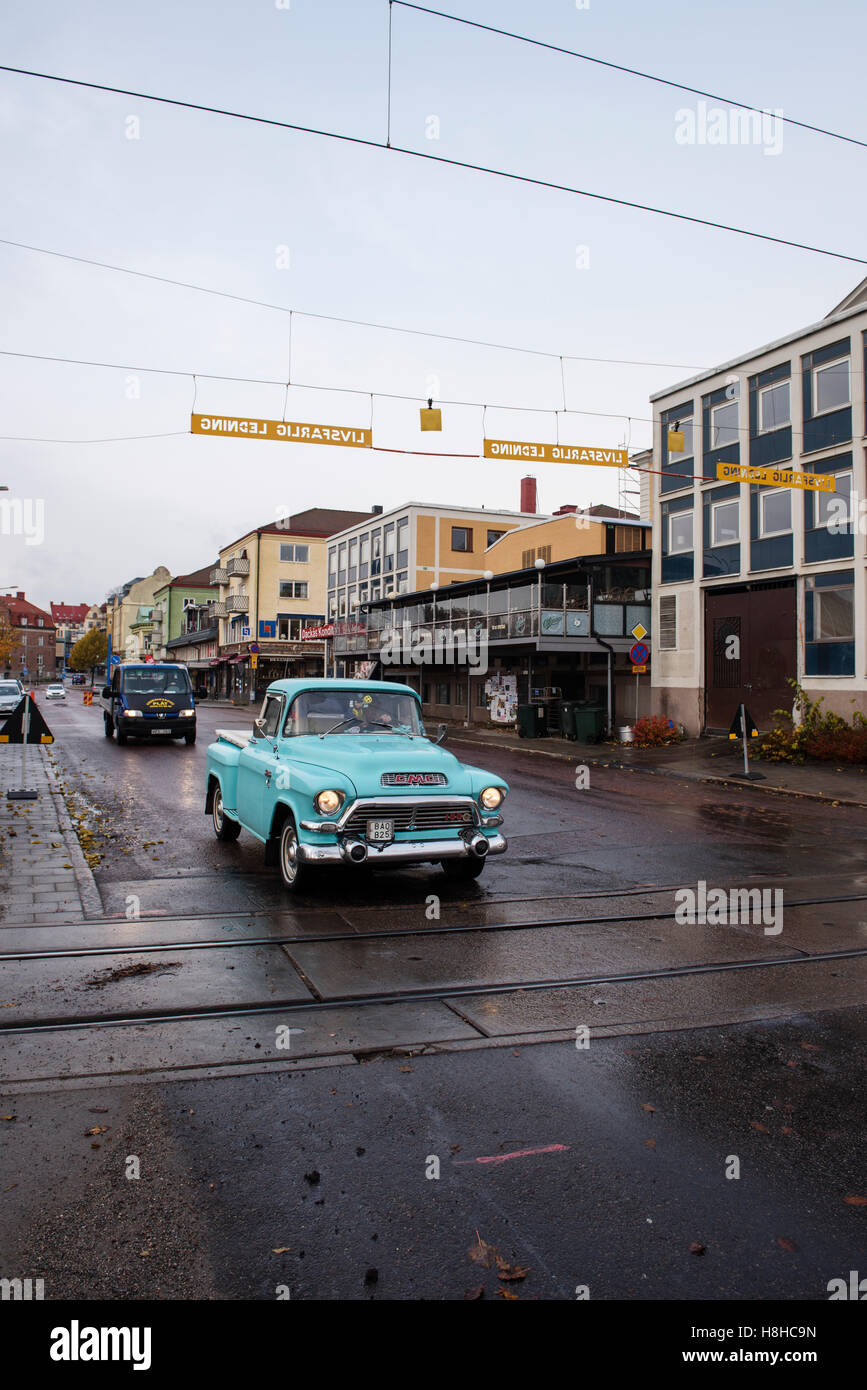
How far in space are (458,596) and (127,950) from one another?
32224 mm

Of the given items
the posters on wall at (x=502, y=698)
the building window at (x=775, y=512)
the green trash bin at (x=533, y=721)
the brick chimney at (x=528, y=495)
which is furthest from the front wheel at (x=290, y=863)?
the brick chimney at (x=528, y=495)

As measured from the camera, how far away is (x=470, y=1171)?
3297 mm

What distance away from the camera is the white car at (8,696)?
35.5 meters

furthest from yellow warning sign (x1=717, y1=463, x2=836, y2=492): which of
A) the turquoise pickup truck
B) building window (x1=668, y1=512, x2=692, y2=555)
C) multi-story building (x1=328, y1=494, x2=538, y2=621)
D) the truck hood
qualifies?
multi-story building (x1=328, y1=494, x2=538, y2=621)

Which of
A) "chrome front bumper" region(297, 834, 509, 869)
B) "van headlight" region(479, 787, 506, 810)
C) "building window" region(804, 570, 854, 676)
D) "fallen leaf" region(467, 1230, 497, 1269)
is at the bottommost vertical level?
"fallen leaf" region(467, 1230, 497, 1269)

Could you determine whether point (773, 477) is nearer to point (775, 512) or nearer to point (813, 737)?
point (775, 512)

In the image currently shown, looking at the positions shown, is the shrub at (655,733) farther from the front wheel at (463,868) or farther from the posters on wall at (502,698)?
the front wheel at (463,868)

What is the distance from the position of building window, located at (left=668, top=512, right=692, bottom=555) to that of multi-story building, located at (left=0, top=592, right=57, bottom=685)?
532 ft

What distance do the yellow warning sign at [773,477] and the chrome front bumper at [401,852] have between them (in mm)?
12356

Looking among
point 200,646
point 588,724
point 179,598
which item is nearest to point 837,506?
point 588,724

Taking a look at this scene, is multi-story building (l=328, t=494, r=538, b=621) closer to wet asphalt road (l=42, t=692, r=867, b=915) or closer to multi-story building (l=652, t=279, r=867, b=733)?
multi-story building (l=652, t=279, r=867, b=733)

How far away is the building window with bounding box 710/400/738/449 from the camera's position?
25.7 metres

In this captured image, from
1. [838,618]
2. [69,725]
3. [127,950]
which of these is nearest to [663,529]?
[838,618]

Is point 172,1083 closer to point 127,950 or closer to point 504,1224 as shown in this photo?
point 504,1224
